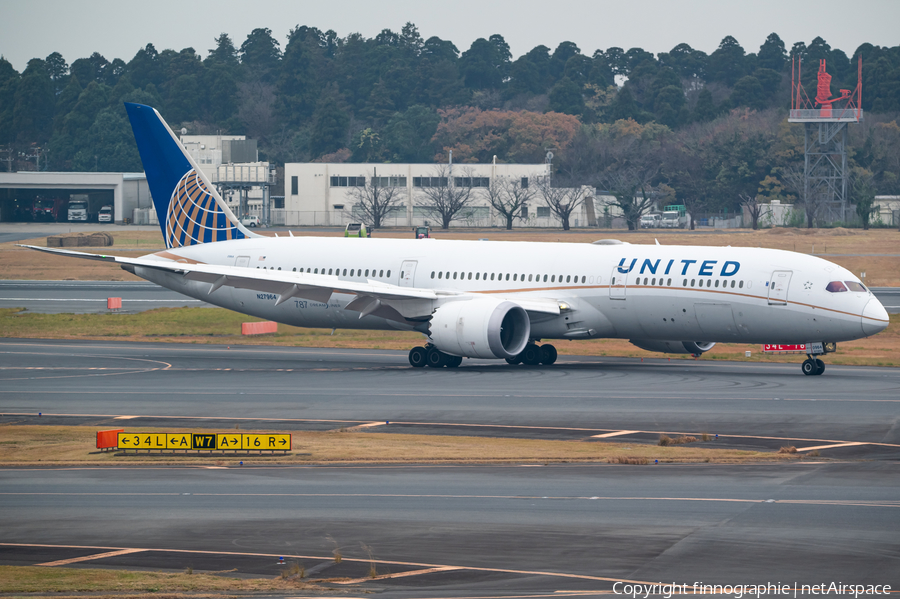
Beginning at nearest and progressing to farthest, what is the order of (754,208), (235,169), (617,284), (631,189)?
(617,284), (754,208), (631,189), (235,169)

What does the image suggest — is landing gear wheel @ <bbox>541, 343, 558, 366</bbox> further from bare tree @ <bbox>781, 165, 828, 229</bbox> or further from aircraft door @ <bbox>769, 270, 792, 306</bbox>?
bare tree @ <bbox>781, 165, 828, 229</bbox>

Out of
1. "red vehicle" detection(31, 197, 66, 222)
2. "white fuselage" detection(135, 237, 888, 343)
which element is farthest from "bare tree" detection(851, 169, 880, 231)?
"red vehicle" detection(31, 197, 66, 222)

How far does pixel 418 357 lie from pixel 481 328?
477cm

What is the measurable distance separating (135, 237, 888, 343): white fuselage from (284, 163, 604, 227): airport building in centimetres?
11184

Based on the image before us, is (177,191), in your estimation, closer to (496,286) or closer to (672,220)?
(496,286)

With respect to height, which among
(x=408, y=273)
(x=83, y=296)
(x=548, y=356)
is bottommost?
(x=548, y=356)

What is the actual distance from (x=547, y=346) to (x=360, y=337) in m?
14.8

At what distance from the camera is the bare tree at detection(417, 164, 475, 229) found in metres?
159

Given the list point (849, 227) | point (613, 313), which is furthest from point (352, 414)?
point (849, 227)

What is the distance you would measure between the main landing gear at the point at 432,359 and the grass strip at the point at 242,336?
296 inches

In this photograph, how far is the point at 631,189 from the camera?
6137 inches

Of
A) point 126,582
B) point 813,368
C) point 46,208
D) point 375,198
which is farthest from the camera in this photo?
point 46,208

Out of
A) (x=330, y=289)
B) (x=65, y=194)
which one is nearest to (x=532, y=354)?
(x=330, y=289)

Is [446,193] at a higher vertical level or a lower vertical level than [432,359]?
higher
